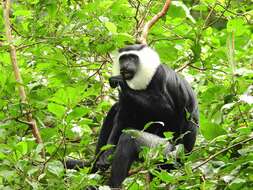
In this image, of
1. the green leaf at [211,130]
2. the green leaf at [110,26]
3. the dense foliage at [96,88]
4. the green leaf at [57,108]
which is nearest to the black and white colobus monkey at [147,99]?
the dense foliage at [96,88]

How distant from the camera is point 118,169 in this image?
430 centimetres

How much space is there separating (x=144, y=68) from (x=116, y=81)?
0.41m

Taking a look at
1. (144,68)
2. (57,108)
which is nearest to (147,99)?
(144,68)

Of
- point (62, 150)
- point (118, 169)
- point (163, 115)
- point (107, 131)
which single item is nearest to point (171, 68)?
point (163, 115)

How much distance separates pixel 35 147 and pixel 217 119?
3.44 feet

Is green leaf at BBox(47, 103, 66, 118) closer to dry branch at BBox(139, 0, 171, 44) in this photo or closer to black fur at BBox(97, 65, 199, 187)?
dry branch at BBox(139, 0, 171, 44)

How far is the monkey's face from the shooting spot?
510 centimetres

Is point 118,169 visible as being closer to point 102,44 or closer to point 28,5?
point 102,44

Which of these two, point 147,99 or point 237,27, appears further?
point 147,99

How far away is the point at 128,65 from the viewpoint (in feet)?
17.1

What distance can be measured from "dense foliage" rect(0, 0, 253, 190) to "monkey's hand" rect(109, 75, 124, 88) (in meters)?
0.12

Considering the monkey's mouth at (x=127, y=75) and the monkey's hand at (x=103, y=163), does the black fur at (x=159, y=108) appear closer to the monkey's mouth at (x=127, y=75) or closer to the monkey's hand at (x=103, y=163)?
the monkey's hand at (x=103, y=163)

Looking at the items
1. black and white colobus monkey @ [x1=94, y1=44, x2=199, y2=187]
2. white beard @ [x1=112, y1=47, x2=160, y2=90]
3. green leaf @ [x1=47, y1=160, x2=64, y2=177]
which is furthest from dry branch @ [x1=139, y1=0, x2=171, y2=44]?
green leaf @ [x1=47, y1=160, x2=64, y2=177]

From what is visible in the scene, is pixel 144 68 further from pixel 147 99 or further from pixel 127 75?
pixel 147 99
